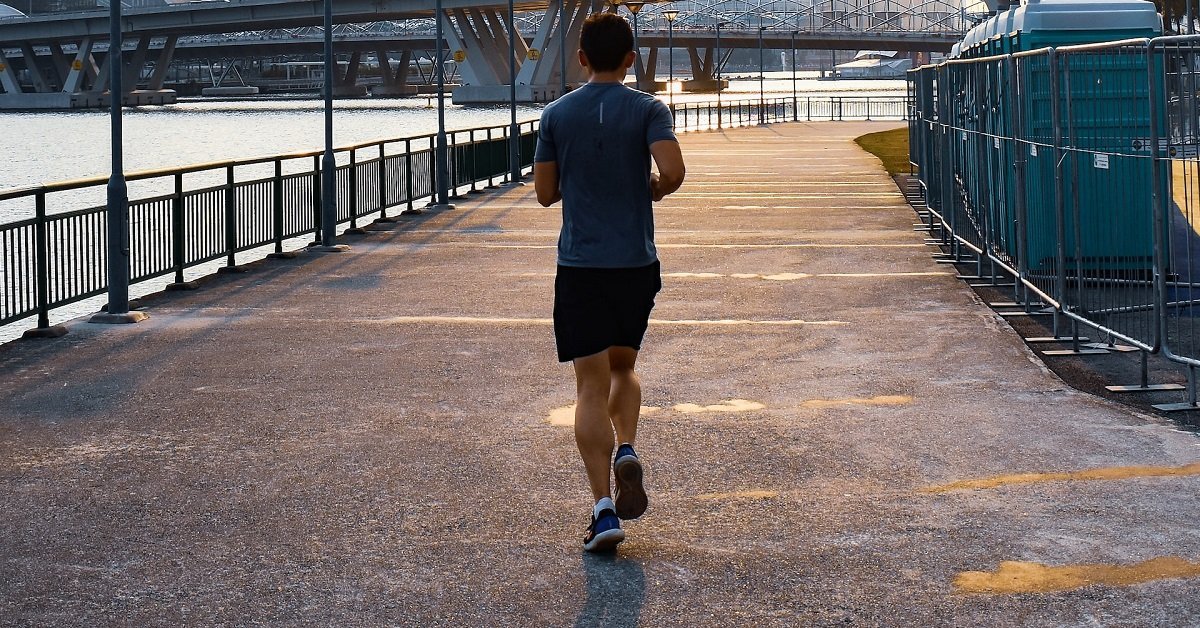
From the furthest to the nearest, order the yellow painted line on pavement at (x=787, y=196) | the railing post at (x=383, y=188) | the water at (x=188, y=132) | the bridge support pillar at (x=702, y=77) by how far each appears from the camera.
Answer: the bridge support pillar at (x=702, y=77) → the water at (x=188, y=132) → the yellow painted line on pavement at (x=787, y=196) → the railing post at (x=383, y=188)

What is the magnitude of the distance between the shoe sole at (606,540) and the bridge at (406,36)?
106m

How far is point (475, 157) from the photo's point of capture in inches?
1239

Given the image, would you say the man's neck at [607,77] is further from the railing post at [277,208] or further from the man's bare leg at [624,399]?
the railing post at [277,208]

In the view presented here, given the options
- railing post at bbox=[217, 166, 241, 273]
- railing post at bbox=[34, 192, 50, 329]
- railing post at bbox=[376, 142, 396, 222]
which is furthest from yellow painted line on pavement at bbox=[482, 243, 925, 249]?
railing post at bbox=[34, 192, 50, 329]

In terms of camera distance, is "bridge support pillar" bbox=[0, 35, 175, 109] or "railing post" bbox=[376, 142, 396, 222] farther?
"bridge support pillar" bbox=[0, 35, 175, 109]

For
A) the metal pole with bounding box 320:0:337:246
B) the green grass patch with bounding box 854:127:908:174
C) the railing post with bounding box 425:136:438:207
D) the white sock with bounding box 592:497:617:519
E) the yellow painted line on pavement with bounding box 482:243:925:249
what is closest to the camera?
the white sock with bounding box 592:497:617:519

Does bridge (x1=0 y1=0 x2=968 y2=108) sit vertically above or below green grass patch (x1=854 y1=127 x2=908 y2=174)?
above

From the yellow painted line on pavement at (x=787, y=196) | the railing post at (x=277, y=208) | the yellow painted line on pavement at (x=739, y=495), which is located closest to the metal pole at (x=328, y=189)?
the railing post at (x=277, y=208)

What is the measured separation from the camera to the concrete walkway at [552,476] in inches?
226

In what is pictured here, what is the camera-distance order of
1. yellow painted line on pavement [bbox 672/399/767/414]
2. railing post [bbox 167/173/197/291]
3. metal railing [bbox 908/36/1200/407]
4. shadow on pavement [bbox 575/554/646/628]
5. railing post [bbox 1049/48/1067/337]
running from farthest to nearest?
1. railing post [bbox 167/173/197/291]
2. railing post [bbox 1049/48/1067/337]
3. metal railing [bbox 908/36/1200/407]
4. yellow painted line on pavement [bbox 672/399/767/414]
5. shadow on pavement [bbox 575/554/646/628]

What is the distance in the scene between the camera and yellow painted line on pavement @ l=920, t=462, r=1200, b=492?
732 cm

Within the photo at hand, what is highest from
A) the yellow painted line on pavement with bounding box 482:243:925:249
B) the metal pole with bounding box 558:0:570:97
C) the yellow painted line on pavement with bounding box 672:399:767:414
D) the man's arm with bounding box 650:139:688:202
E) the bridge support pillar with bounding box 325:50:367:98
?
the bridge support pillar with bounding box 325:50:367:98

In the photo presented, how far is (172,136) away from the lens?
90.6m

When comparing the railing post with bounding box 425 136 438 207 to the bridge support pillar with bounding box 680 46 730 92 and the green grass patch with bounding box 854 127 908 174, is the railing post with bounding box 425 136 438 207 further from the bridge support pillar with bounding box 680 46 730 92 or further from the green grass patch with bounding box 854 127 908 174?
the bridge support pillar with bounding box 680 46 730 92
